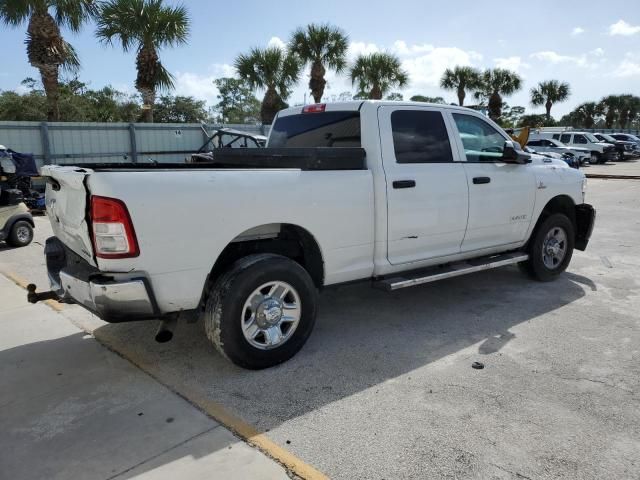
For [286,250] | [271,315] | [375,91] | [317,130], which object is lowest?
[271,315]

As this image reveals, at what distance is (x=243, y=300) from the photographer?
3.54 meters

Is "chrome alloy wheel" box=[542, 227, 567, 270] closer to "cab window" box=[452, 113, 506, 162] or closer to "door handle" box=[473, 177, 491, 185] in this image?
"cab window" box=[452, 113, 506, 162]

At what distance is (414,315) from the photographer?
196 inches

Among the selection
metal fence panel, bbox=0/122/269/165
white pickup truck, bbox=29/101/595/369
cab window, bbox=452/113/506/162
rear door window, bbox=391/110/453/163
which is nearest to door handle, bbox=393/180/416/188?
white pickup truck, bbox=29/101/595/369

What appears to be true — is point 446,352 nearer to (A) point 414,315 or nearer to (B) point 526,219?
(A) point 414,315

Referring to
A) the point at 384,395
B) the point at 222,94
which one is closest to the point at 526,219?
the point at 384,395

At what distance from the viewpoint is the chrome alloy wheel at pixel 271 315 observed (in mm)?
3674

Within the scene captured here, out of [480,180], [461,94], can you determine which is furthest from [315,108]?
[461,94]

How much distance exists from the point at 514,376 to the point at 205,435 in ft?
7.14

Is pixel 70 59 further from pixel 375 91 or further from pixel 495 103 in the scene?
pixel 495 103

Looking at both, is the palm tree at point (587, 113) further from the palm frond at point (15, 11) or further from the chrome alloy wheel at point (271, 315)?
the chrome alloy wheel at point (271, 315)

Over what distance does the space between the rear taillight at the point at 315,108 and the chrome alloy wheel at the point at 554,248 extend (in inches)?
119

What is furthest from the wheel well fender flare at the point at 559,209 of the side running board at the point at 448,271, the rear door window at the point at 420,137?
the rear door window at the point at 420,137

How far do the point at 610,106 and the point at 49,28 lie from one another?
67814 mm
